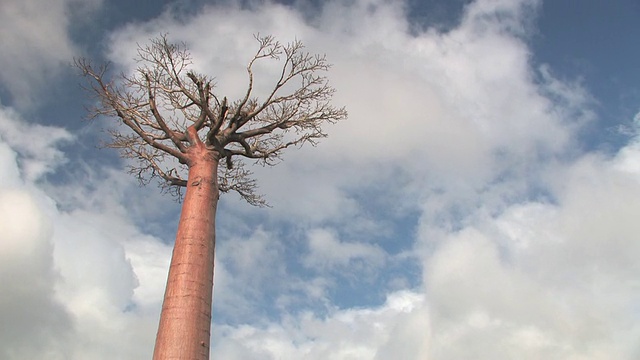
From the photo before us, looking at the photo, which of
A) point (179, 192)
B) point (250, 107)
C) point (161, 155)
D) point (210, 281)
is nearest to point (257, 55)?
point (250, 107)

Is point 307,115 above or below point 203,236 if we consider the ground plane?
above

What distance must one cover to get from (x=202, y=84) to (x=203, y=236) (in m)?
2.71

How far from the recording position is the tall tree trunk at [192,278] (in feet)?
18.6

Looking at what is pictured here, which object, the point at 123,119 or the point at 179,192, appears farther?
the point at 179,192

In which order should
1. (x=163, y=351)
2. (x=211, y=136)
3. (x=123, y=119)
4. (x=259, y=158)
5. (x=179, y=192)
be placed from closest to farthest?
(x=163, y=351)
(x=211, y=136)
(x=123, y=119)
(x=259, y=158)
(x=179, y=192)

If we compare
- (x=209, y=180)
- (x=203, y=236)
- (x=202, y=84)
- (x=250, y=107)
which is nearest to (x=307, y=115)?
(x=250, y=107)

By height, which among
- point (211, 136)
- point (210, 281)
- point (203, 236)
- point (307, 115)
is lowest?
point (210, 281)

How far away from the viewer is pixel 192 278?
20.2 feet

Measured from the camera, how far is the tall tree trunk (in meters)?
5.68

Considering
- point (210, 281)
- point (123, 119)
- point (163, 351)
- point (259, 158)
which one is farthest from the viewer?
point (259, 158)

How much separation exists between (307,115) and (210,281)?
13.1ft

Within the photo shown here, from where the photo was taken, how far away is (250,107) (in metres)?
8.80

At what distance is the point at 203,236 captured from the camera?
6625 millimetres

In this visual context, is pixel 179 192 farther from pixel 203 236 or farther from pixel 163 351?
pixel 163 351
